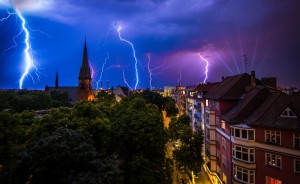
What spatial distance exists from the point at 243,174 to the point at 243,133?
4.55 m

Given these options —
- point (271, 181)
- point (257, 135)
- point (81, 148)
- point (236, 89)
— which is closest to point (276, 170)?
point (271, 181)

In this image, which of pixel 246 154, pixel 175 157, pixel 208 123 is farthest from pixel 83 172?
pixel 208 123

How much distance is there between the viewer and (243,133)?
29.3 metres

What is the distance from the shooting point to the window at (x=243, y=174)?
93.0 feet

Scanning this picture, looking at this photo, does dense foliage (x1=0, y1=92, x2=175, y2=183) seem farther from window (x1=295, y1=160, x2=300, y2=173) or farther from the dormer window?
the dormer window

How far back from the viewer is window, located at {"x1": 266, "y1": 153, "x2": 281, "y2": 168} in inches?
1014

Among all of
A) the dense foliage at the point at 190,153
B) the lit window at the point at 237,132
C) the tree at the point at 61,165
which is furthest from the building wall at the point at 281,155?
the tree at the point at 61,165

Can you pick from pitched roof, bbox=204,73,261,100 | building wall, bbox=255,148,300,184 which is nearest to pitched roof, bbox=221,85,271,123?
pitched roof, bbox=204,73,261,100

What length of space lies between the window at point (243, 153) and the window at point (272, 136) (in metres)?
2.44

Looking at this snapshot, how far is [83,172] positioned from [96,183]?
146 cm

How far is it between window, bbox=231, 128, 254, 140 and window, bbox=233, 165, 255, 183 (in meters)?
3.58

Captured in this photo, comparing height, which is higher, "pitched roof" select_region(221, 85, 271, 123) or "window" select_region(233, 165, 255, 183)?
"pitched roof" select_region(221, 85, 271, 123)

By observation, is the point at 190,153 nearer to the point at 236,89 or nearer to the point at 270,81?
the point at 236,89

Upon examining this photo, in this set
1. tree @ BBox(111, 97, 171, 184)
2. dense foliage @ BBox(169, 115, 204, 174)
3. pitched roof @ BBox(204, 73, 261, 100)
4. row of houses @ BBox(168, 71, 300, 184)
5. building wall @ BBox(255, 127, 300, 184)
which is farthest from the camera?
dense foliage @ BBox(169, 115, 204, 174)
